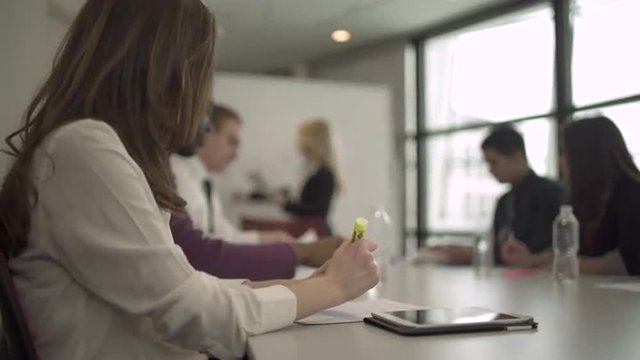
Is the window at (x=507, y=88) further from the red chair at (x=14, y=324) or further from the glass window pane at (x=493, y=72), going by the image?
the red chair at (x=14, y=324)

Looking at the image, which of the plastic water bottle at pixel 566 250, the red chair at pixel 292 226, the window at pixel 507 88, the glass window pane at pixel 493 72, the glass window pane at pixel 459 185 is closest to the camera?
the plastic water bottle at pixel 566 250

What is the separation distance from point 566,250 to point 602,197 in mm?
300

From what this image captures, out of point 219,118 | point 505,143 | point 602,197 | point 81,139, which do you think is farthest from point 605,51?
point 81,139

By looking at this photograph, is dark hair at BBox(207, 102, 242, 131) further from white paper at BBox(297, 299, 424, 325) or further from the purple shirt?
white paper at BBox(297, 299, 424, 325)

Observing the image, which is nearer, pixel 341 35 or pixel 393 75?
pixel 341 35

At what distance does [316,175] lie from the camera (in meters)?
4.88

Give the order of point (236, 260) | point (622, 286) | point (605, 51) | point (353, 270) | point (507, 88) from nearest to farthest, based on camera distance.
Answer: point (353, 270), point (236, 260), point (622, 286), point (605, 51), point (507, 88)

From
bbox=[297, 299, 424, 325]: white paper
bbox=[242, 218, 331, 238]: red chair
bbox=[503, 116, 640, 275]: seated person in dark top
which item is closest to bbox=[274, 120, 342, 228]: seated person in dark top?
bbox=[242, 218, 331, 238]: red chair

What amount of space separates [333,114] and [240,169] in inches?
32.3

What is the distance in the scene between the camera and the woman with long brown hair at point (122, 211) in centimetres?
85

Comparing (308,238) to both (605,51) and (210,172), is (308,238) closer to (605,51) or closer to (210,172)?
(210,172)

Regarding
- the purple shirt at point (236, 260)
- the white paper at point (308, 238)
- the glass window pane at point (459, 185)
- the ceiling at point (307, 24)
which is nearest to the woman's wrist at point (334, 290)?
the purple shirt at point (236, 260)

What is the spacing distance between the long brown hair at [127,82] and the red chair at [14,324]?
12 cm

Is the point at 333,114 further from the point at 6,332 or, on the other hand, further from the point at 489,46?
the point at 6,332
